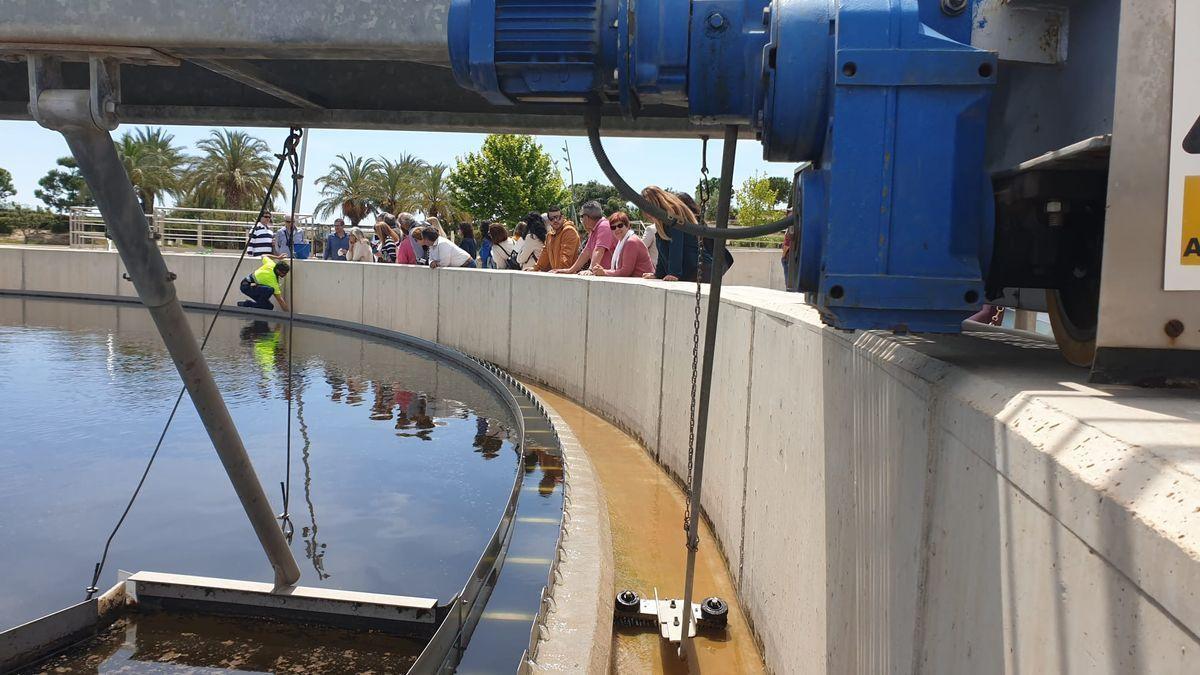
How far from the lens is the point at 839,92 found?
7.17ft

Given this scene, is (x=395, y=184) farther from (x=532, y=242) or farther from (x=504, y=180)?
(x=532, y=242)

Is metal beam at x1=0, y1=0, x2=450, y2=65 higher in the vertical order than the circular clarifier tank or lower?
higher

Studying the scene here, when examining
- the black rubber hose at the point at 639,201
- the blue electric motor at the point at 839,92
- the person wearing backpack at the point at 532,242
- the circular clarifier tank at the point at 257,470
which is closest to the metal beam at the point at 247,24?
the blue electric motor at the point at 839,92

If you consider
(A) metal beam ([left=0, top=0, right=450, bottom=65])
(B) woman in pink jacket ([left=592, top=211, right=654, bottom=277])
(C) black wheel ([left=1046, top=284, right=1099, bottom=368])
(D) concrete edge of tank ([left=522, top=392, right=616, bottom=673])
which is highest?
(A) metal beam ([left=0, top=0, right=450, bottom=65])

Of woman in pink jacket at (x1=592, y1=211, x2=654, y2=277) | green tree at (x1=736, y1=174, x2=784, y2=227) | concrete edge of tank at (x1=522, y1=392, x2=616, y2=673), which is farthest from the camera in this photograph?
green tree at (x1=736, y1=174, x2=784, y2=227)

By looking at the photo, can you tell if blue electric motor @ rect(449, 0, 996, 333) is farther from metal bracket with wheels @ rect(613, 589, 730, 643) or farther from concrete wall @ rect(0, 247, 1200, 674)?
metal bracket with wheels @ rect(613, 589, 730, 643)

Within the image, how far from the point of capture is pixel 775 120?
235 centimetres

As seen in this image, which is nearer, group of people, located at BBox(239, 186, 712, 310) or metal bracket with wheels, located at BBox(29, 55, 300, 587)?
metal bracket with wheels, located at BBox(29, 55, 300, 587)

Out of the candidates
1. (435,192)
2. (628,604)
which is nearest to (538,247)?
(628,604)

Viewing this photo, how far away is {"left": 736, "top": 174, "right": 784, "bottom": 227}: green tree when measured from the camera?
150 feet

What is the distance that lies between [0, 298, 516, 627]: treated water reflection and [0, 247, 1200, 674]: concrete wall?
192 centimetres

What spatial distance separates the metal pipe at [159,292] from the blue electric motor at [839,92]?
66.8 inches

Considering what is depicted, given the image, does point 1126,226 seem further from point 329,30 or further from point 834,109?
point 329,30

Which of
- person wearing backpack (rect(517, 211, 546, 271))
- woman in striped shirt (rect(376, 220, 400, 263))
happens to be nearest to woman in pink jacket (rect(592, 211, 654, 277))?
person wearing backpack (rect(517, 211, 546, 271))
